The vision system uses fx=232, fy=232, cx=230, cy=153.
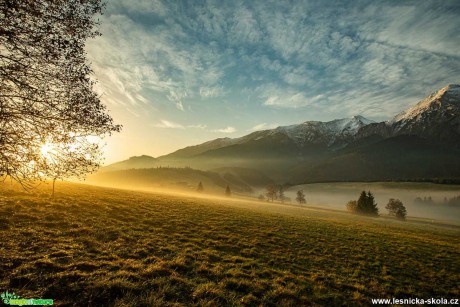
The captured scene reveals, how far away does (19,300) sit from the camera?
26.3 feet

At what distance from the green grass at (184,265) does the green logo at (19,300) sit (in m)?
0.28

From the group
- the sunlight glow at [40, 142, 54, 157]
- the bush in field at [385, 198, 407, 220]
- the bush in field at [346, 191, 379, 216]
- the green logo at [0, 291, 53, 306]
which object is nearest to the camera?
the green logo at [0, 291, 53, 306]

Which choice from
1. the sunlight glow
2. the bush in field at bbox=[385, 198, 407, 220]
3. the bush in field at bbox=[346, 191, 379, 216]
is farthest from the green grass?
the bush in field at bbox=[385, 198, 407, 220]

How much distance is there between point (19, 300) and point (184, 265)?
23.9ft

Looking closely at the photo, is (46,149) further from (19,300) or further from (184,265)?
(184,265)

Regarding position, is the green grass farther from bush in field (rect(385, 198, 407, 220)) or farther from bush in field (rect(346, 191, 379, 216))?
bush in field (rect(385, 198, 407, 220))

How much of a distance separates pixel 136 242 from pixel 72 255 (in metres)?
4.63

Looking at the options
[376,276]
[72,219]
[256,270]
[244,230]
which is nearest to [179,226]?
[244,230]

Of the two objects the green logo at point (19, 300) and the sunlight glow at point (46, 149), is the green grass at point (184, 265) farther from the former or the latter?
the sunlight glow at point (46, 149)

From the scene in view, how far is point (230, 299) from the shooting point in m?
10.2

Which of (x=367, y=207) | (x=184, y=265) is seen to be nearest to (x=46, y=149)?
(x=184, y=265)

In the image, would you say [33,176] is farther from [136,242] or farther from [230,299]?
[230,299]

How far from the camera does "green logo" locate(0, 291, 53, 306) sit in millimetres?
7832

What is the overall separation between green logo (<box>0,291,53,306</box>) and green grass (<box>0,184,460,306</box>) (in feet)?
0.92
